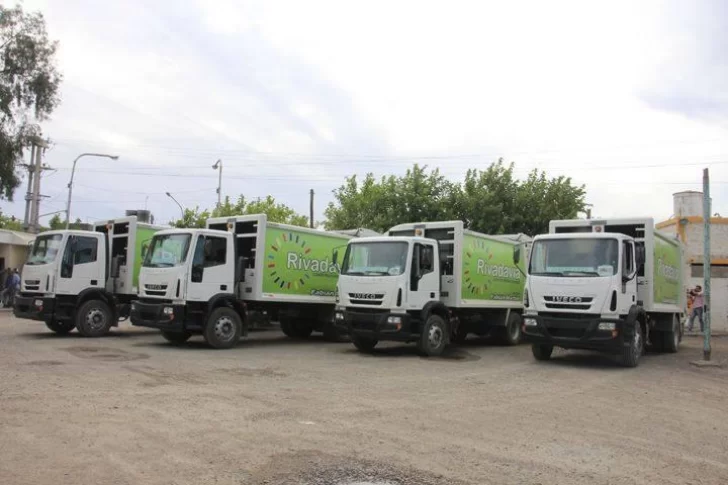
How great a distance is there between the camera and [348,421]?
24.5 feet

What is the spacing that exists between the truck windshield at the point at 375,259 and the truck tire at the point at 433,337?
1477mm

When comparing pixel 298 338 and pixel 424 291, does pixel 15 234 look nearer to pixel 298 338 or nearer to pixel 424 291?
pixel 298 338

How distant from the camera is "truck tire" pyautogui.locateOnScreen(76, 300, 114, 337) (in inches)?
645

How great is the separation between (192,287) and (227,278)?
0.96 metres

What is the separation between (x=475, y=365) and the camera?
13.3m

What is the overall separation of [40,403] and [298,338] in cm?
1115

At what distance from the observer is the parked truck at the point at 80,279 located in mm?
16234

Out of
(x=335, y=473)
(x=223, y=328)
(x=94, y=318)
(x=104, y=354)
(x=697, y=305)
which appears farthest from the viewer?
(x=697, y=305)

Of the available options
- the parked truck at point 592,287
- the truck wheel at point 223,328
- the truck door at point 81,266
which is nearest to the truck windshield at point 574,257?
the parked truck at point 592,287

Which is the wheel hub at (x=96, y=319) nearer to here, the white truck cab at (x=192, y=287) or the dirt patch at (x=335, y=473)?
the white truck cab at (x=192, y=287)

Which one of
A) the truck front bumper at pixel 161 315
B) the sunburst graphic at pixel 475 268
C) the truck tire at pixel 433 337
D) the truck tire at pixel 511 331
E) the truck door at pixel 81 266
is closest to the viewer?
the truck tire at pixel 433 337

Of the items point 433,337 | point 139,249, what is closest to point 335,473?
point 433,337

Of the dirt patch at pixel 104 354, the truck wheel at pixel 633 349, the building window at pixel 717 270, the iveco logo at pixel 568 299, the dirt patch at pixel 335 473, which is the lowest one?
the dirt patch at pixel 335 473

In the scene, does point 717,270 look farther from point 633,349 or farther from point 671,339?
point 633,349
